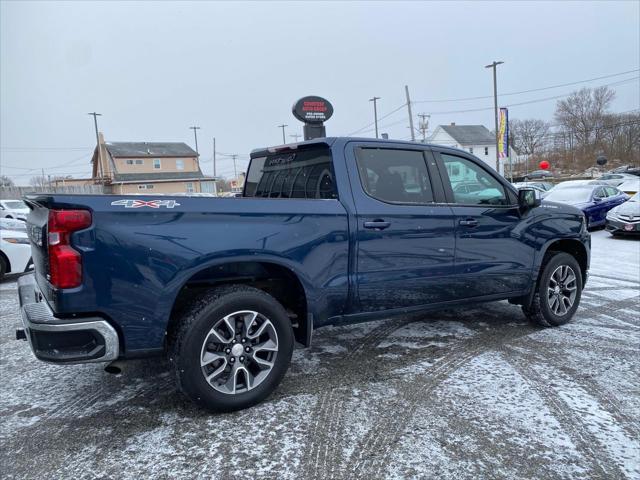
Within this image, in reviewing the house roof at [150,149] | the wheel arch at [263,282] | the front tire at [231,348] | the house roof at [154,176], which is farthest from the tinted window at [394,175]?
the house roof at [150,149]

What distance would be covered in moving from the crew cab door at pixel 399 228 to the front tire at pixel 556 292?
130 centimetres

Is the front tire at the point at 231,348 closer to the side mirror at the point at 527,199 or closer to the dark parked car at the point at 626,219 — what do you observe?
the side mirror at the point at 527,199

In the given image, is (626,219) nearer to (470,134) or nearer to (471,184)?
(471,184)

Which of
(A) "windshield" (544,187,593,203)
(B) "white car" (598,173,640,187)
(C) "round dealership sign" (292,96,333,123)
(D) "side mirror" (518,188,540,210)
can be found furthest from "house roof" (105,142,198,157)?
(D) "side mirror" (518,188,540,210)

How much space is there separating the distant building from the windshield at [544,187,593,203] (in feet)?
144

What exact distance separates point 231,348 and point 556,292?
11.7 feet

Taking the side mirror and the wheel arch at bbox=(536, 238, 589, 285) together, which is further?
the wheel arch at bbox=(536, 238, 589, 285)

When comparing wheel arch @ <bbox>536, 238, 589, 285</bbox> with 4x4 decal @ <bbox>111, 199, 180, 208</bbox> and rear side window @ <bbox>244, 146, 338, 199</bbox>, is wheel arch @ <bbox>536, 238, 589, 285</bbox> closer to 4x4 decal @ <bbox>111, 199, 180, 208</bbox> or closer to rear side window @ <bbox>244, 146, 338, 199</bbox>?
rear side window @ <bbox>244, 146, 338, 199</bbox>

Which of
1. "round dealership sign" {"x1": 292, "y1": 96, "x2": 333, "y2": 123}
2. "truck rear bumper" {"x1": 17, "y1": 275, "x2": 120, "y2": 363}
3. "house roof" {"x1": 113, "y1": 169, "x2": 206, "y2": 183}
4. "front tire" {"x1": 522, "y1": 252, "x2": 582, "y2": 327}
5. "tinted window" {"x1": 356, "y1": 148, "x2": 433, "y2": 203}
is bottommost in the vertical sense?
"front tire" {"x1": 522, "y1": 252, "x2": 582, "y2": 327}

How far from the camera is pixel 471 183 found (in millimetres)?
4332

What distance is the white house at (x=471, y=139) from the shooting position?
66.0 m

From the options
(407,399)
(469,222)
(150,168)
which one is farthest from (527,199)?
(150,168)

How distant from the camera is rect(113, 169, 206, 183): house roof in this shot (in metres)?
52.8

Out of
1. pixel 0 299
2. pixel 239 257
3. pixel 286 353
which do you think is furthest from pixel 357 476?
pixel 0 299
